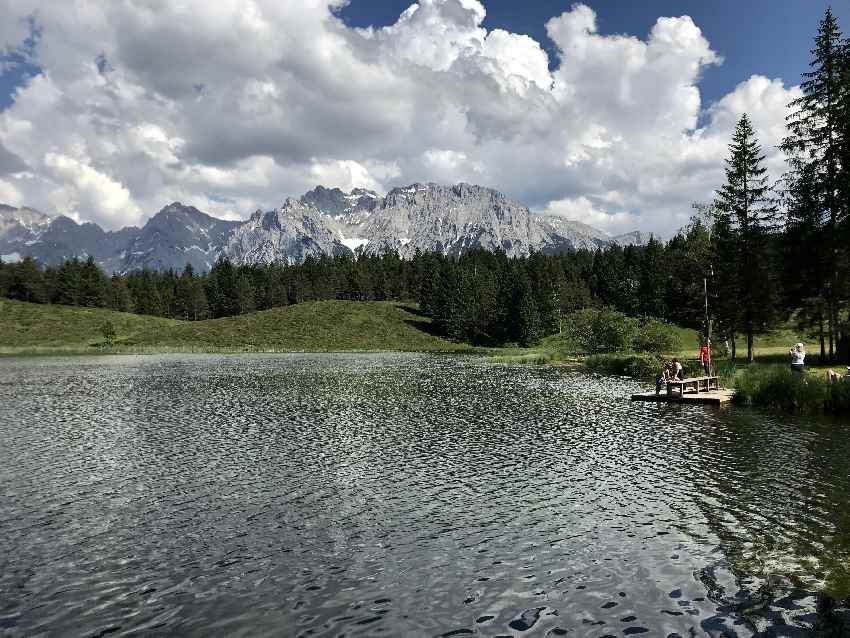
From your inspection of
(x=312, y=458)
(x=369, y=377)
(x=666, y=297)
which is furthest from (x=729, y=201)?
(x=666, y=297)

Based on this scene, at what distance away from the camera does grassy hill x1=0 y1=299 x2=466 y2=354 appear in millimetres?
159000

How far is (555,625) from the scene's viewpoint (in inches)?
492

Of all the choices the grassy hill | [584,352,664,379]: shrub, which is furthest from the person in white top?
the grassy hill

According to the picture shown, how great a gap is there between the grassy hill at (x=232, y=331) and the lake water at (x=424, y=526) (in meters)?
119

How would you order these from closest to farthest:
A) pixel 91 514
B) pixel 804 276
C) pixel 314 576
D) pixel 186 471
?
1. pixel 314 576
2. pixel 91 514
3. pixel 186 471
4. pixel 804 276

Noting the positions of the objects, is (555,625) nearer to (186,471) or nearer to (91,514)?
(91,514)

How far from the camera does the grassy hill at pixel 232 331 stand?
522 ft

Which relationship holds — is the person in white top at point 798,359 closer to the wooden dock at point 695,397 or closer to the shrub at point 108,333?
the wooden dock at point 695,397

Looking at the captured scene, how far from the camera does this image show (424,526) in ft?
62.1

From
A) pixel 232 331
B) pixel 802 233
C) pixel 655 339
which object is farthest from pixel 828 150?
pixel 232 331

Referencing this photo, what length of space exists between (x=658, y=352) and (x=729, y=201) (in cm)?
2923

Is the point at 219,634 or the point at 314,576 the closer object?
the point at 219,634

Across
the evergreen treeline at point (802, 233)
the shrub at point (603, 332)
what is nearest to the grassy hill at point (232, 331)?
the shrub at point (603, 332)

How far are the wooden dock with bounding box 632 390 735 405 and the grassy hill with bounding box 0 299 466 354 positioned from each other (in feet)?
341
